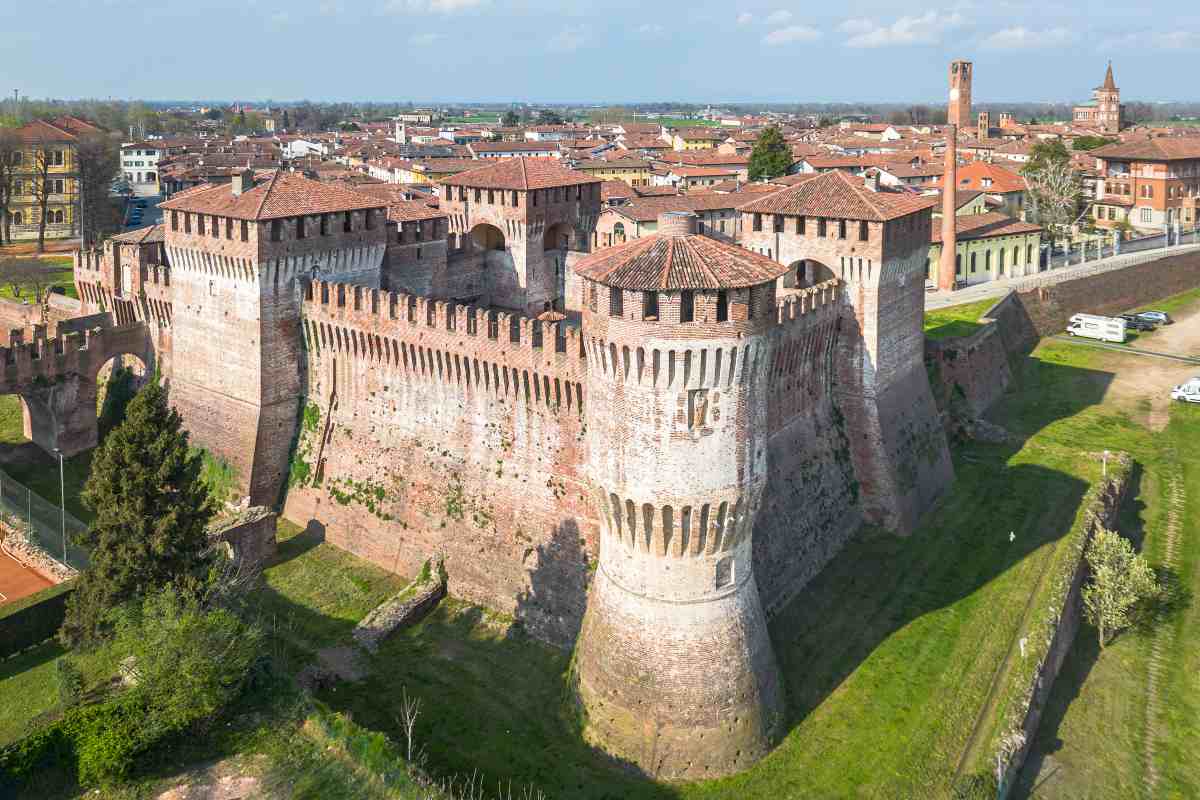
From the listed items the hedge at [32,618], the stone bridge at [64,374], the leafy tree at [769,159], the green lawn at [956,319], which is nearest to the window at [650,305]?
the hedge at [32,618]

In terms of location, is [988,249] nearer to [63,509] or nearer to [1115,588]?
[1115,588]

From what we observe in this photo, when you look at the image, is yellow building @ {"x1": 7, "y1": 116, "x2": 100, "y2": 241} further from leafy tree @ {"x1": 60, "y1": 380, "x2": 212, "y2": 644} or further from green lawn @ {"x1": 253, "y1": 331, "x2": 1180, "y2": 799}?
leafy tree @ {"x1": 60, "y1": 380, "x2": 212, "y2": 644}

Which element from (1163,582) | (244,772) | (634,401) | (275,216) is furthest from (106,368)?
(1163,582)

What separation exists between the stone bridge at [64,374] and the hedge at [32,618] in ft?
38.4

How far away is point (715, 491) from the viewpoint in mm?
22891

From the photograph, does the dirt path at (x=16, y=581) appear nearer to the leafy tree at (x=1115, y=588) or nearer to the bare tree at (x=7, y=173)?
the leafy tree at (x=1115, y=588)

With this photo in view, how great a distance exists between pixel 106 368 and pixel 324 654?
67.8 feet

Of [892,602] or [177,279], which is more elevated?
[177,279]

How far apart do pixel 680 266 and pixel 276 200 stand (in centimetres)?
1627

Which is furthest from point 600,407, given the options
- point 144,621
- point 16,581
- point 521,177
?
point 521,177

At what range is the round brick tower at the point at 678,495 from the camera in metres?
22.2

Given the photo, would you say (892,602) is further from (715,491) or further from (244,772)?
(244,772)

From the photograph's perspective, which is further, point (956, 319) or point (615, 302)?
point (956, 319)

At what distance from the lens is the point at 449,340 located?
3033 cm
